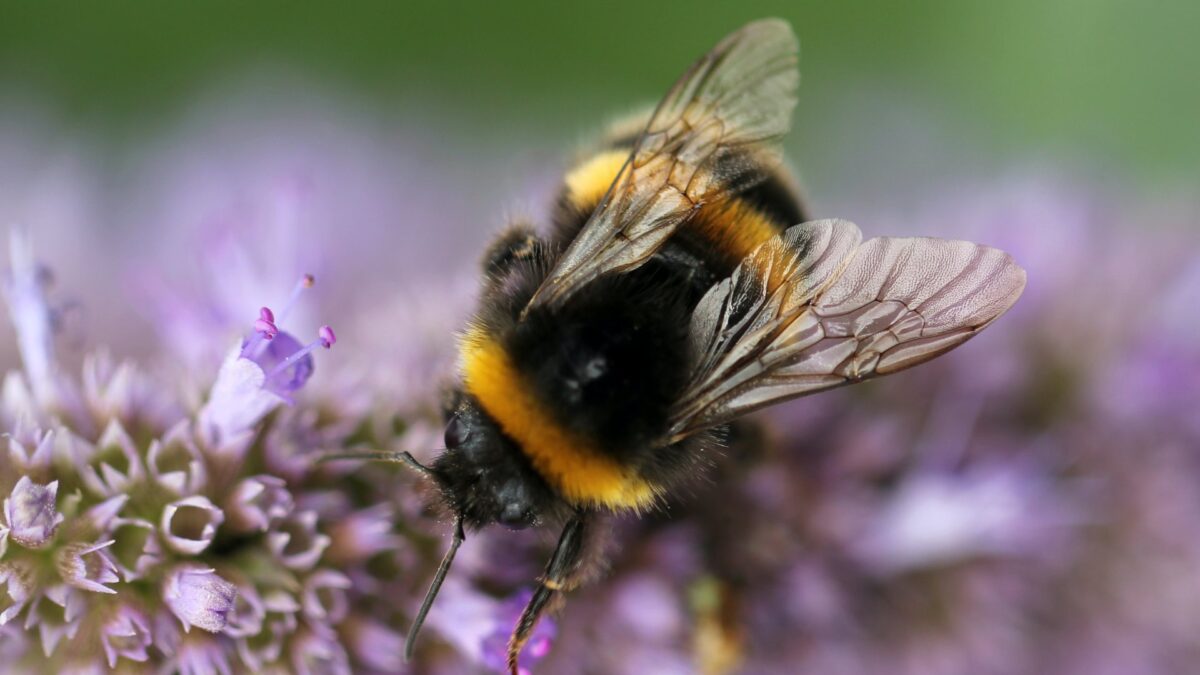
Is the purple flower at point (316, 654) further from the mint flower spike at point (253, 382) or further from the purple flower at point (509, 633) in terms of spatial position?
the mint flower spike at point (253, 382)

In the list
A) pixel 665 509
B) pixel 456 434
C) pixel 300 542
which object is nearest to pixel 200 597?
pixel 300 542

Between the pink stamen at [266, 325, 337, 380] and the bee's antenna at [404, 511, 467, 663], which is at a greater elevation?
the pink stamen at [266, 325, 337, 380]

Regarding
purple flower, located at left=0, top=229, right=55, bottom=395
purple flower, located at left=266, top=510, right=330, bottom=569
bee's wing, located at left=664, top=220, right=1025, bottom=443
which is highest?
bee's wing, located at left=664, top=220, right=1025, bottom=443

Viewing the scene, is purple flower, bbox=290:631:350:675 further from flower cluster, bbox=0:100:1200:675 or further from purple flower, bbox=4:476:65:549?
purple flower, bbox=4:476:65:549

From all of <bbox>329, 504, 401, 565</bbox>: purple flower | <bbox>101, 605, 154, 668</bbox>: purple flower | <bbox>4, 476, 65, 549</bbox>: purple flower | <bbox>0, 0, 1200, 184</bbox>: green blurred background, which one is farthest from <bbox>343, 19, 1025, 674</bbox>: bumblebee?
<bbox>0, 0, 1200, 184</bbox>: green blurred background

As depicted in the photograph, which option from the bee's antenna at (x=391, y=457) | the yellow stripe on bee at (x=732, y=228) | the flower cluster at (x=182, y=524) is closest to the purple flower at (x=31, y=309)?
the flower cluster at (x=182, y=524)

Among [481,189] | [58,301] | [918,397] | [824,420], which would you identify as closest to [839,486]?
[824,420]
